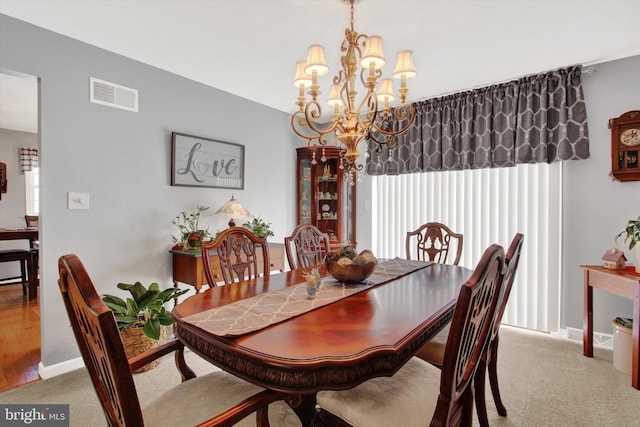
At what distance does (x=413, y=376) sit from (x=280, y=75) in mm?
2730

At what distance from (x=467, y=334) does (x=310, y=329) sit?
1.76ft

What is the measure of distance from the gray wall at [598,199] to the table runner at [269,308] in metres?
2.08

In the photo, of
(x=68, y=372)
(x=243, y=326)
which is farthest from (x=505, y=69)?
(x=68, y=372)

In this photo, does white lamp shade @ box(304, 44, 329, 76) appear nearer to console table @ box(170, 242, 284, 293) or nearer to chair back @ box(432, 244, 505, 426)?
chair back @ box(432, 244, 505, 426)

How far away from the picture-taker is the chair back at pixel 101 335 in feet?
2.41

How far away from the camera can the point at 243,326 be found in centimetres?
120

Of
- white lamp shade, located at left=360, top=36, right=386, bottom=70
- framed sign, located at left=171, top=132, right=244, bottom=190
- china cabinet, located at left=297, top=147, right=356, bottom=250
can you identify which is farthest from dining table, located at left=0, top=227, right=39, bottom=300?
white lamp shade, located at left=360, top=36, right=386, bottom=70

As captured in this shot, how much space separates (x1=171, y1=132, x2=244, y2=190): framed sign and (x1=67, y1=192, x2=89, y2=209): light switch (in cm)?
72

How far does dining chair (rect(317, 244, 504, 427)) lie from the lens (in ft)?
3.09

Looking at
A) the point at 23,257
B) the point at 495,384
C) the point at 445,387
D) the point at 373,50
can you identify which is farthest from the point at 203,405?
the point at 23,257

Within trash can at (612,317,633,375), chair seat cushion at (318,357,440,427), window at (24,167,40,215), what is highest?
window at (24,167,40,215)

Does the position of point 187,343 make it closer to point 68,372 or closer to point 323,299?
point 323,299

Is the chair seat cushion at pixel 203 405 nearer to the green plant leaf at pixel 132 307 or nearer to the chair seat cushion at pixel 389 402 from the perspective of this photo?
the chair seat cushion at pixel 389 402

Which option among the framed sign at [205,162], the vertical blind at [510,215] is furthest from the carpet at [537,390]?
the framed sign at [205,162]
